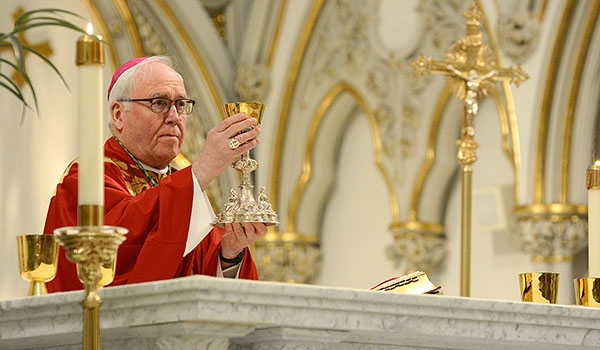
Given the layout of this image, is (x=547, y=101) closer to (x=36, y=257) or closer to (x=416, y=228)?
(x=416, y=228)

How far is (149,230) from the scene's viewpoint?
4730 mm

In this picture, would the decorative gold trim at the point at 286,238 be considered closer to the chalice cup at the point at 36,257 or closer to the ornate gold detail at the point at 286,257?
the ornate gold detail at the point at 286,257

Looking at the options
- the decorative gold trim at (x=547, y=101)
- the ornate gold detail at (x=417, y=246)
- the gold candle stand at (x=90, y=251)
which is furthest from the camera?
the ornate gold detail at (x=417, y=246)

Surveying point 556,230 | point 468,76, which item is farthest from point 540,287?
point 556,230

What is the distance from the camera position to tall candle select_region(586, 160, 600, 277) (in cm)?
484

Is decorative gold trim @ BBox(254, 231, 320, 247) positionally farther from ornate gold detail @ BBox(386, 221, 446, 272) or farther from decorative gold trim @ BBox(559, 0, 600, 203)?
decorative gold trim @ BBox(559, 0, 600, 203)

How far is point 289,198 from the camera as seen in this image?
12555 mm

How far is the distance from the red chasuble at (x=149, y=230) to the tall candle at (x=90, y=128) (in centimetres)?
114

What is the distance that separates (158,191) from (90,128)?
4.27 ft

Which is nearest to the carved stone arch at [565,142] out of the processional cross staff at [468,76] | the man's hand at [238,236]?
the processional cross staff at [468,76]

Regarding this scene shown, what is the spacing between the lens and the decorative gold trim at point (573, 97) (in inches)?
418

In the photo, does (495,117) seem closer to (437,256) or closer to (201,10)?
(437,256)

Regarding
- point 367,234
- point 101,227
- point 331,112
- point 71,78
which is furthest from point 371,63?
point 101,227

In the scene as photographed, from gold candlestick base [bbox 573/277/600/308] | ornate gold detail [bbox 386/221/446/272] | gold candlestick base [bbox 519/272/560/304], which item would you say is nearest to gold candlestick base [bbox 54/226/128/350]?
gold candlestick base [bbox 519/272/560/304]
